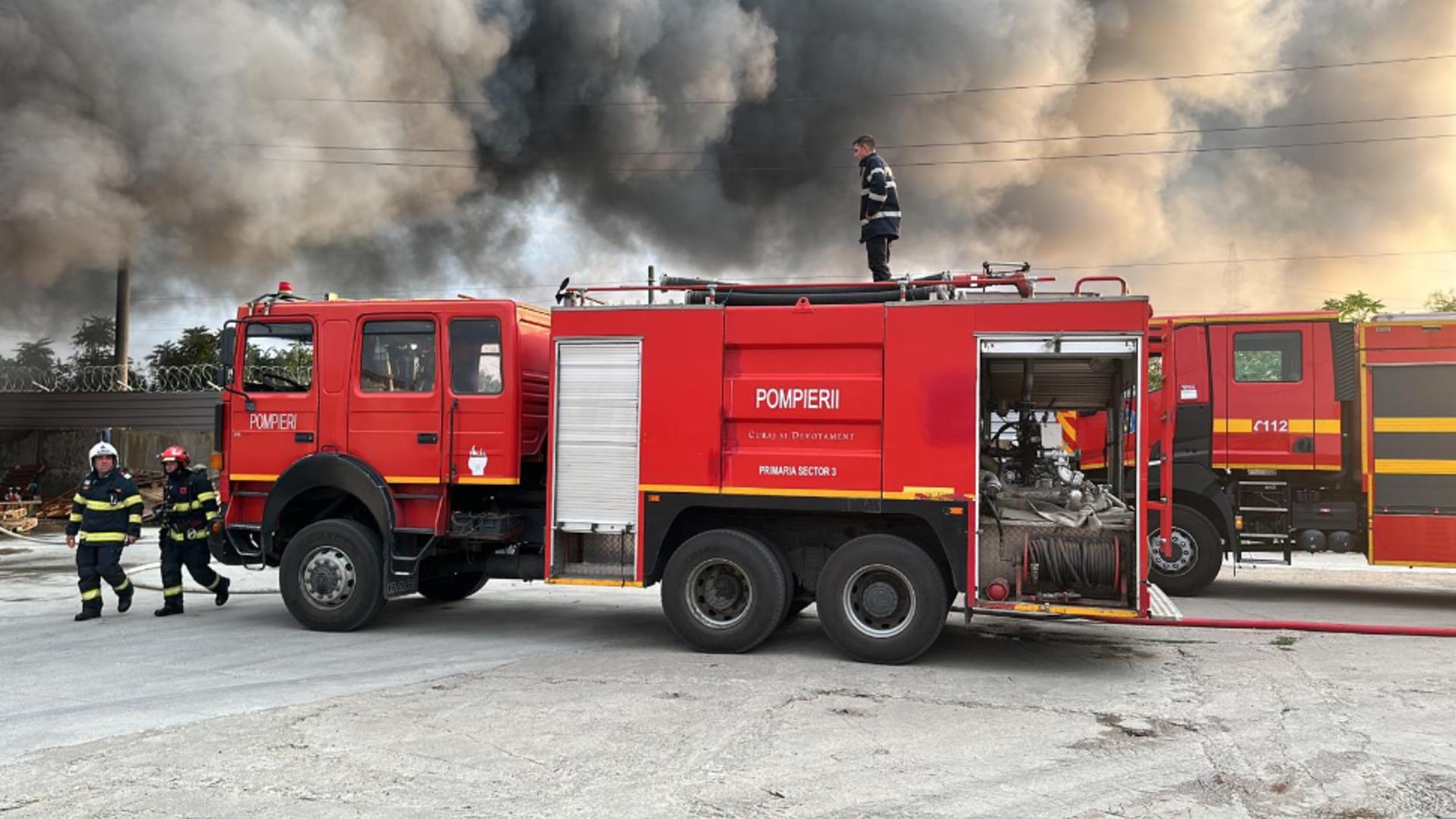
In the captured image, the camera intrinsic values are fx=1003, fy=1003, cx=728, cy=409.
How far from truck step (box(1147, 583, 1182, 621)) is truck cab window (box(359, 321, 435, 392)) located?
5.35 m

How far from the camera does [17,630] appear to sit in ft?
26.6

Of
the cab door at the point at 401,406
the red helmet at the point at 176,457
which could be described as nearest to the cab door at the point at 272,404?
the cab door at the point at 401,406

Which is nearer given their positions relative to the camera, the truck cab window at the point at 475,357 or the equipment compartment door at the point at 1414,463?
the truck cab window at the point at 475,357

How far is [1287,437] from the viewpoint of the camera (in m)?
10.1

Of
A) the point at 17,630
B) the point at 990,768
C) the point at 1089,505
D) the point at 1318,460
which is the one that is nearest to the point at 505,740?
the point at 990,768

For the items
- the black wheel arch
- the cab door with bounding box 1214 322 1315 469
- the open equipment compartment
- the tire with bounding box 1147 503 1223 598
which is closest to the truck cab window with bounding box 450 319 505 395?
the black wheel arch

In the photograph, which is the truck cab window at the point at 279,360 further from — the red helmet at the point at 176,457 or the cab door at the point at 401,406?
the red helmet at the point at 176,457

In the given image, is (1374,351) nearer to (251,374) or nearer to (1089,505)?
(1089,505)

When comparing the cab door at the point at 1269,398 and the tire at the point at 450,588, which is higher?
the cab door at the point at 1269,398

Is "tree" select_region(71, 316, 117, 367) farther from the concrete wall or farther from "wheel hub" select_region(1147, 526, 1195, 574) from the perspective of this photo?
"wheel hub" select_region(1147, 526, 1195, 574)

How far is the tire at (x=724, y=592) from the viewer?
22.5 ft

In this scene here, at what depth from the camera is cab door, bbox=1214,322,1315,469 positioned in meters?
10.0

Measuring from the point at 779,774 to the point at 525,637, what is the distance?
3.80 metres

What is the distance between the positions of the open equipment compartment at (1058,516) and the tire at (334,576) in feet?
A: 14.9
